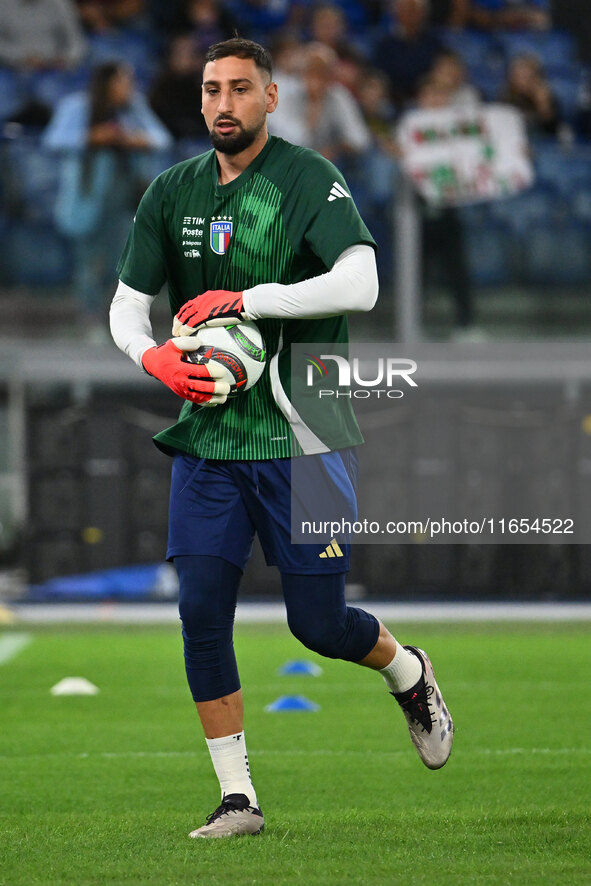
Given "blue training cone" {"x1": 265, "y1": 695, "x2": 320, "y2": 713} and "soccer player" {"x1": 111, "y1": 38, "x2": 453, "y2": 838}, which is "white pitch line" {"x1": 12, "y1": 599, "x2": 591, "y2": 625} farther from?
"soccer player" {"x1": 111, "y1": 38, "x2": 453, "y2": 838}

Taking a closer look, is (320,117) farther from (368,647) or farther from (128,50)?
(368,647)

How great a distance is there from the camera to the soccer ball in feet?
12.2

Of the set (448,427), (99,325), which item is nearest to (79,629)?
(99,325)

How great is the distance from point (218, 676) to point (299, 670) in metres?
4.65

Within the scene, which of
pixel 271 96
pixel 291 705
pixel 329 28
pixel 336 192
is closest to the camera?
pixel 336 192

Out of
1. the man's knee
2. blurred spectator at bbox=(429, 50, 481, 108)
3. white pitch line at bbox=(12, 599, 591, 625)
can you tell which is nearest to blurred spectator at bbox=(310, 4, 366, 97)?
blurred spectator at bbox=(429, 50, 481, 108)

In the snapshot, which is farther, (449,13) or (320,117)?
(449,13)

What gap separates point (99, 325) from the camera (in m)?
13.6

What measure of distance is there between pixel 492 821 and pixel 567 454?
1041 centimetres

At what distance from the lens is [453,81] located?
14.9 m

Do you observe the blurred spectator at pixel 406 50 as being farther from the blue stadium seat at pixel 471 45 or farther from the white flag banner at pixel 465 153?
the white flag banner at pixel 465 153

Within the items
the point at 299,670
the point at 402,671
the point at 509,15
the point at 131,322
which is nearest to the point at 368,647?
the point at 402,671

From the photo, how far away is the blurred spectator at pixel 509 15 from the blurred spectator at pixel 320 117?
2979 mm

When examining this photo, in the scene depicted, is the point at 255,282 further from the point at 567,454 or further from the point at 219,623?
the point at 567,454
